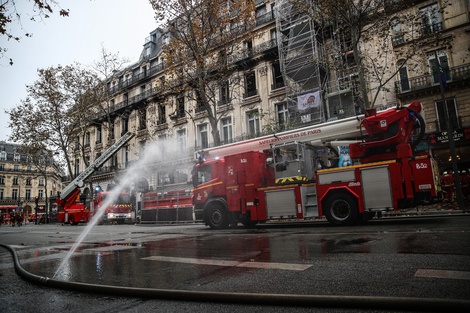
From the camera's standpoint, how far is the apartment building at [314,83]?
23.4 meters

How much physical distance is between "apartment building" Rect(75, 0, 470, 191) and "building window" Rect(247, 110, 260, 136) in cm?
10

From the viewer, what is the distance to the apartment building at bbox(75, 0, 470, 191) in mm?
23375

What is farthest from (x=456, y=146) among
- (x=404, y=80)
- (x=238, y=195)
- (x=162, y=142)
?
(x=162, y=142)

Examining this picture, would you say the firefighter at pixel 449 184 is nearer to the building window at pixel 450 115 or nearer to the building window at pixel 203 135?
the building window at pixel 450 115

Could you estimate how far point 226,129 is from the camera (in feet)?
107

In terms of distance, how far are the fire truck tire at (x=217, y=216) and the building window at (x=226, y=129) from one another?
18710 millimetres

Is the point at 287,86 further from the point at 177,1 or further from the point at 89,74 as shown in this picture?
the point at 89,74

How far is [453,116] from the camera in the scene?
23.9m

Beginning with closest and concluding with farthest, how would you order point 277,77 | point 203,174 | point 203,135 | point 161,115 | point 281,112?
1. point 203,174
2. point 281,112
3. point 277,77
4. point 203,135
5. point 161,115

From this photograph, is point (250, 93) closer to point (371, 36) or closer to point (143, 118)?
point (371, 36)

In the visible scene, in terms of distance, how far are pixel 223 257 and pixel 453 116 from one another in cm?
2544

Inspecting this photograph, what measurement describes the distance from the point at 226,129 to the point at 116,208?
13.2m

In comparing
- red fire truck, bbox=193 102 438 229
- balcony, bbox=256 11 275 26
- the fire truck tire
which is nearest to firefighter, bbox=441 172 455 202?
red fire truck, bbox=193 102 438 229

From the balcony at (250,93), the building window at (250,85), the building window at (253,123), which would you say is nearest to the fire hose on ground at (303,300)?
the building window at (253,123)
